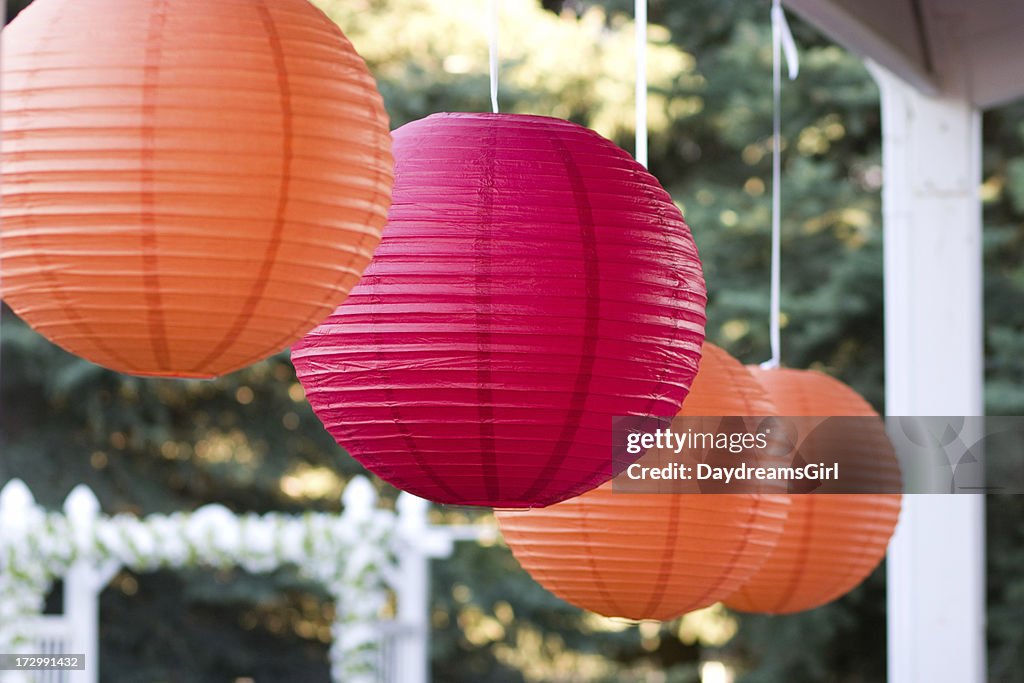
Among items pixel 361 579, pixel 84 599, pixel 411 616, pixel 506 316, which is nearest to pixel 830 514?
pixel 506 316

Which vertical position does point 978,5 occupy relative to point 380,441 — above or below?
above

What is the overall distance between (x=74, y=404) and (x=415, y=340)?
26.8 feet

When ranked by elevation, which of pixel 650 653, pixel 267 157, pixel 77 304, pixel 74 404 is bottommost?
pixel 650 653

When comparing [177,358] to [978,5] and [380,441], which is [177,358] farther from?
[978,5]

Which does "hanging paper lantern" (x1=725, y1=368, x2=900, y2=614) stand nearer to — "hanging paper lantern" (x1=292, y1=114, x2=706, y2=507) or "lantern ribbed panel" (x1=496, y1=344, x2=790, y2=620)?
"lantern ribbed panel" (x1=496, y1=344, x2=790, y2=620)

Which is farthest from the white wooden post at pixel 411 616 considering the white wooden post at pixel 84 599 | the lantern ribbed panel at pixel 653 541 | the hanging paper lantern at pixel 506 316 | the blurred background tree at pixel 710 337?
the hanging paper lantern at pixel 506 316

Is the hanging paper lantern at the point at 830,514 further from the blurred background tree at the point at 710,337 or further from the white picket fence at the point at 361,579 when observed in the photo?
the blurred background tree at the point at 710,337

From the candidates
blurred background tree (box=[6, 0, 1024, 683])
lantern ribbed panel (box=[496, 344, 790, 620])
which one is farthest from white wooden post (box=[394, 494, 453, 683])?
lantern ribbed panel (box=[496, 344, 790, 620])

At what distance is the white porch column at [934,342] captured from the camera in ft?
10.7

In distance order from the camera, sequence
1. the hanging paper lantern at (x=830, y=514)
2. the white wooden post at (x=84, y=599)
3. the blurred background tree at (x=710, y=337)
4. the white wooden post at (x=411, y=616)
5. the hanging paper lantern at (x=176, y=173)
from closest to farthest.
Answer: the hanging paper lantern at (x=176, y=173), the hanging paper lantern at (x=830, y=514), the white wooden post at (x=84, y=599), the white wooden post at (x=411, y=616), the blurred background tree at (x=710, y=337)

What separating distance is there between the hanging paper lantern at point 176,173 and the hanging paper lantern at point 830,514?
1.13 m

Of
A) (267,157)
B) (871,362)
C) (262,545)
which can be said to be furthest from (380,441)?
(871,362)

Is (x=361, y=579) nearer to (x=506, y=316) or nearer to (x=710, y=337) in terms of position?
(x=710, y=337)

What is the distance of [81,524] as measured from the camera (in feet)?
20.2
